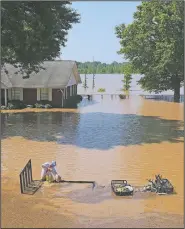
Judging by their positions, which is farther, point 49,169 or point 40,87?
point 40,87

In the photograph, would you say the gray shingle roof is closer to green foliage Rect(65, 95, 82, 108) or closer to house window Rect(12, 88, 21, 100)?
house window Rect(12, 88, 21, 100)

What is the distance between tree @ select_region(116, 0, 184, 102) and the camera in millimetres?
39375

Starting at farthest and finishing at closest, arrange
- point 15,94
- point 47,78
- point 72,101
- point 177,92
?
point 177,92 < point 72,101 < point 15,94 < point 47,78

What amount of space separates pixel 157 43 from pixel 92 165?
26911mm

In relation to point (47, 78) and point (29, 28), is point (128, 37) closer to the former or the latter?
point (47, 78)

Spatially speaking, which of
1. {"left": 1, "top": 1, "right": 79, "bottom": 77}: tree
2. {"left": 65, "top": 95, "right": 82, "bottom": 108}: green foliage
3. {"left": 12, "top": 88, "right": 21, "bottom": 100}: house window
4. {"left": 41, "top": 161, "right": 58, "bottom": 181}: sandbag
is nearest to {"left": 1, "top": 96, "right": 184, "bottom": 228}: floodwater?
{"left": 41, "top": 161, "right": 58, "bottom": 181}: sandbag

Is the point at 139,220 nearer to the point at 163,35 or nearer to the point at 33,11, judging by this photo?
the point at 33,11

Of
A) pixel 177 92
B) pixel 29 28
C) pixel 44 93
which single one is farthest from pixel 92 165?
pixel 177 92

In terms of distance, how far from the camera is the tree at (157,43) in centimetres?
3938

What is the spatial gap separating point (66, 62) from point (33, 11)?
778 inches

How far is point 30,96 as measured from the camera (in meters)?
40.1

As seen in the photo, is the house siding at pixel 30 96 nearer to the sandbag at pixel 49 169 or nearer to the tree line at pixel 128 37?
the tree line at pixel 128 37

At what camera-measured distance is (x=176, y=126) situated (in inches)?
1104

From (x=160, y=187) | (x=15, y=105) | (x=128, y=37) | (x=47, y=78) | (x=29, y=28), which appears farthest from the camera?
(x=128, y=37)
